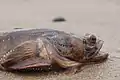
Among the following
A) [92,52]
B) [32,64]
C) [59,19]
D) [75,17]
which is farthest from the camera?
[75,17]

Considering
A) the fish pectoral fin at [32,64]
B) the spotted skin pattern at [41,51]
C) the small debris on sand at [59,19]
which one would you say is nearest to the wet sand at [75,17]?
the small debris on sand at [59,19]

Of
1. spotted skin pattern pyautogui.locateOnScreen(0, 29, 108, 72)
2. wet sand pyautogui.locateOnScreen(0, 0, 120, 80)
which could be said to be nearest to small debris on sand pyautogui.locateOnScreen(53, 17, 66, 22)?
wet sand pyautogui.locateOnScreen(0, 0, 120, 80)

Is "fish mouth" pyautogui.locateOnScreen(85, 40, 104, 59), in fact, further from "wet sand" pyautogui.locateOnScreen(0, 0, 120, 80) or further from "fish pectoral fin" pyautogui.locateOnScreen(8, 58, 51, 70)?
"fish pectoral fin" pyautogui.locateOnScreen(8, 58, 51, 70)

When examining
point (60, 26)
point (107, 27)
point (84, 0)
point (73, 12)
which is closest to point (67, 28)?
point (60, 26)

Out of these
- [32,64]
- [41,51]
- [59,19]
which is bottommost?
[32,64]

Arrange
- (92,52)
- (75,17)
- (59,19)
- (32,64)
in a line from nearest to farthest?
(32,64) → (92,52) → (59,19) → (75,17)

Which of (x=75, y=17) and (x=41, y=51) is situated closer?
(x=41, y=51)

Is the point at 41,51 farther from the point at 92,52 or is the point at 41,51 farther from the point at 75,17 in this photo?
the point at 75,17

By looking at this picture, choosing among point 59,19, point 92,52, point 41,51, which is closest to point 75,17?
point 59,19

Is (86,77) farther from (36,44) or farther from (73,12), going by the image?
(73,12)
